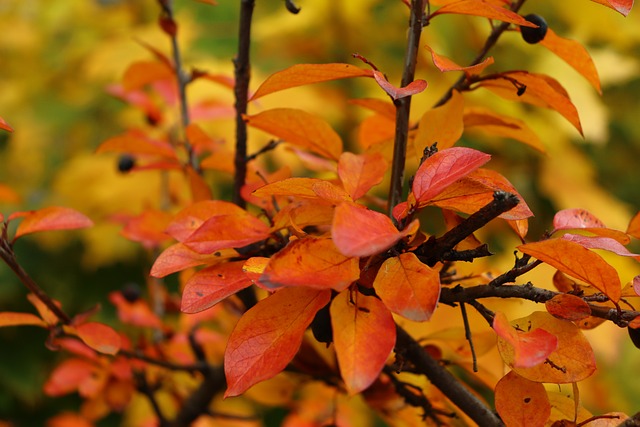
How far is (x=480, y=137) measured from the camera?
1.62 m

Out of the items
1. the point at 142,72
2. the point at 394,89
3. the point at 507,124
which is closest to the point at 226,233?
the point at 394,89

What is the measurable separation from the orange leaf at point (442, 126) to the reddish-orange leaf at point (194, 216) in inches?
5.6

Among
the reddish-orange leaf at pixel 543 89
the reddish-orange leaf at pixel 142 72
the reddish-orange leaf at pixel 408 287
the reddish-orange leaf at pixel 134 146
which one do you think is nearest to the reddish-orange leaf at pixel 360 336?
the reddish-orange leaf at pixel 408 287

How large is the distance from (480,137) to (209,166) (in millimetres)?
1057

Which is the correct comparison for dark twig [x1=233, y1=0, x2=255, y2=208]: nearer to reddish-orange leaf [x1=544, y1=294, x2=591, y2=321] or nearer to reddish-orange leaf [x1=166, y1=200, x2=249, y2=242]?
reddish-orange leaf [x1=166, y1=200, x2=249, y2=242]

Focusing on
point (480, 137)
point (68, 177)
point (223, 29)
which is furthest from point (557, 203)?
point (68, 177)

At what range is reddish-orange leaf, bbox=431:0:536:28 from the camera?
44cm

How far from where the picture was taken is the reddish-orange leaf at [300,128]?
0.54 metres

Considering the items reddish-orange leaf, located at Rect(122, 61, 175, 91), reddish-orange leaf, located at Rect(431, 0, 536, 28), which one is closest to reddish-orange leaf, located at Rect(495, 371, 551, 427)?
reddish-orange leaf, located at Rect(431, 0, 536, 28)

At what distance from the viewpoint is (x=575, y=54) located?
0.56 meters

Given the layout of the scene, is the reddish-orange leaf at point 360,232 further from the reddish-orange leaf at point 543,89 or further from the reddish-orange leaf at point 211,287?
the reddish-orange leaf at point 543,89

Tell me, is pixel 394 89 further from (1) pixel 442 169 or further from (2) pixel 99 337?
(2) pixel 99 337

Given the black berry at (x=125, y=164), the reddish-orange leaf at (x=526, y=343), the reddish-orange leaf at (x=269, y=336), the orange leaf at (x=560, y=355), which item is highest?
the reddish-orange leaf at (x=526, y=343)

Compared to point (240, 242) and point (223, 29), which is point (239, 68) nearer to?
point (240, 242)
